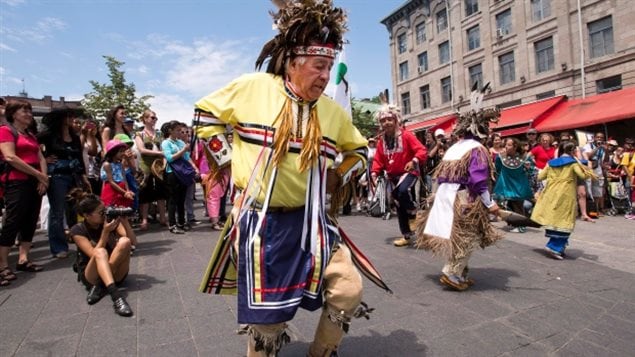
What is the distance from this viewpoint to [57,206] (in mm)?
4836

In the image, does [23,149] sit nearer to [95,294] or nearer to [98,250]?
[98,250]

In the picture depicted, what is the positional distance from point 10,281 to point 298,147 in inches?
160

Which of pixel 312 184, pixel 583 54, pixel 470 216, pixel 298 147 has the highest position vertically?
pixel 583 54

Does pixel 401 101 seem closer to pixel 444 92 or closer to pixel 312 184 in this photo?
pixel 444 92

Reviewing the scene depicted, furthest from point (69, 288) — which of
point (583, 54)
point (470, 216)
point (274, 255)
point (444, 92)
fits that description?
point (444, 92)

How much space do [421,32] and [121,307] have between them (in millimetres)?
31881

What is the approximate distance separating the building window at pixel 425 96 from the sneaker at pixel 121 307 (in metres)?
29.7

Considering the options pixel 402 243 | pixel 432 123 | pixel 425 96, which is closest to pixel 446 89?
pixel 425 96

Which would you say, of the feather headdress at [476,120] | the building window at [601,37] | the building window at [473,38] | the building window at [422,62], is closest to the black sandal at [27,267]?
the feather headdress at [476,120]

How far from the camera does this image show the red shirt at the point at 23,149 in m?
4.19

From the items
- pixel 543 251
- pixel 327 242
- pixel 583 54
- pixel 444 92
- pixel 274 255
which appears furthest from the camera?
pixel 444 92

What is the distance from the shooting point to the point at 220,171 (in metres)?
2.17

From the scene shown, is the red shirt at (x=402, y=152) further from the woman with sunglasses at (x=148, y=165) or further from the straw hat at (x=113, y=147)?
the woman with sunglasses at (x=148, y=165)

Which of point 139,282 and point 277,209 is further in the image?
point 139,282
